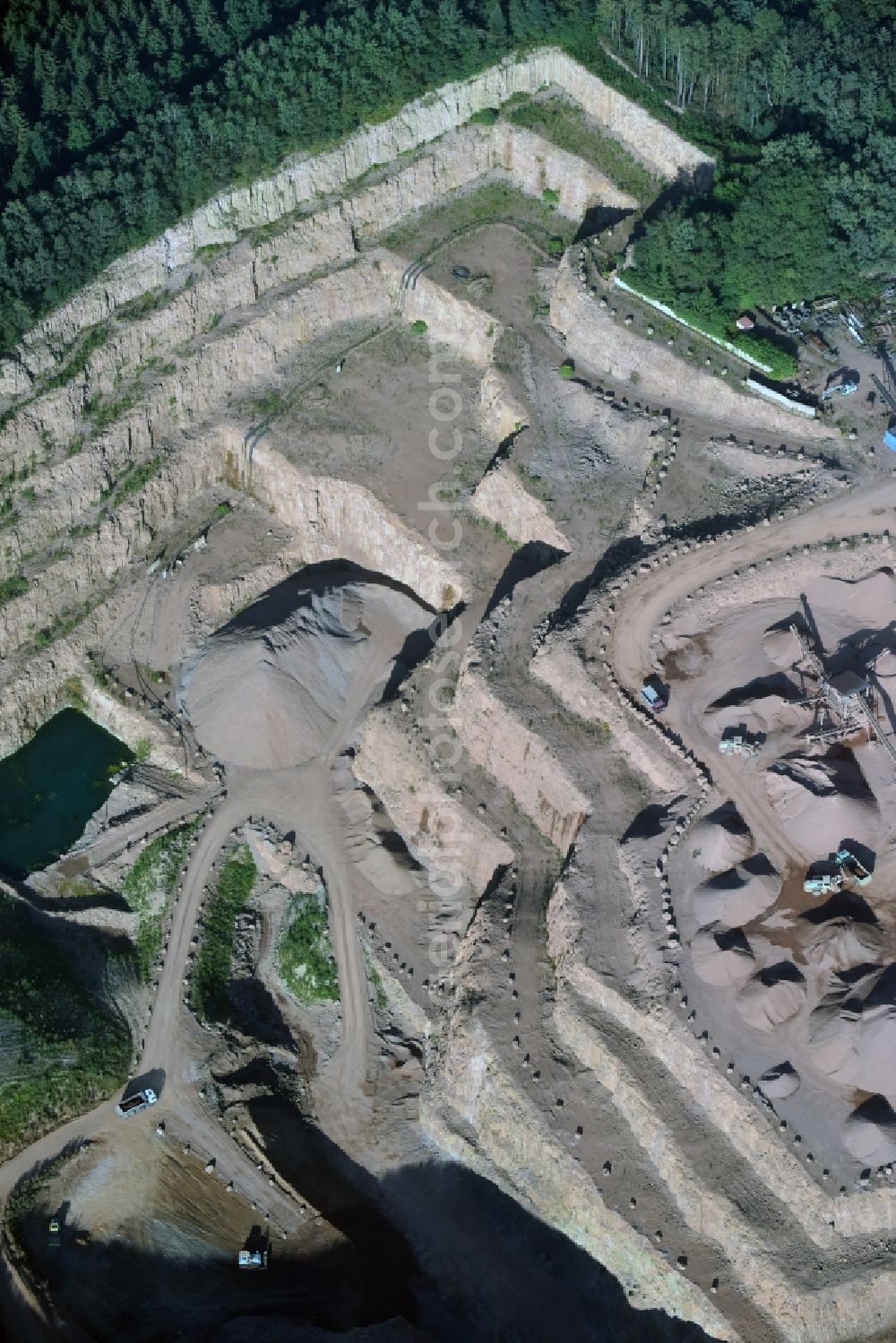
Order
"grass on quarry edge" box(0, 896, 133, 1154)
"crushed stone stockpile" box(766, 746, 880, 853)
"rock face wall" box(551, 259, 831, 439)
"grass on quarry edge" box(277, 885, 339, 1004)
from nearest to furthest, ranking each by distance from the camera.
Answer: "crushed stone stockpile" box(766, 746, 880, 853) < "grass on quarry edge" box(0, 896, 133, 1154) < "grass on quarry edge" box(277, 885, 339, 1004) < "rock face wall" box(551, 259, 831, 439)

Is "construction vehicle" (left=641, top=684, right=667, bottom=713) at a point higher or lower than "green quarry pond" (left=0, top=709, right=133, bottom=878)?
higher

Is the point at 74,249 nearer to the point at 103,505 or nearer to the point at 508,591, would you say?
the point at 103,505

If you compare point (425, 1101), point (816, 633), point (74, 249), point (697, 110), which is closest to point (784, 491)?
point (816, 633)

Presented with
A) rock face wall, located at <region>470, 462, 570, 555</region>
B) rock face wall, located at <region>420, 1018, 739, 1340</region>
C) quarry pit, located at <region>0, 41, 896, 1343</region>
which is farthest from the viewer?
rock face wall, located at <region>470, 462, 570, 555</region>

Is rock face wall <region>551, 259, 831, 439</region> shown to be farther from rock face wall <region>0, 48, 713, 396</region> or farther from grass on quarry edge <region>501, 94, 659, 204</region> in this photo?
rock face wall <region>0, 48, 713, 396</region>

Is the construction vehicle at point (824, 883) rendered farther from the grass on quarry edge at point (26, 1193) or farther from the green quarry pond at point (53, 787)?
the green quarry pond at point (53, 787)

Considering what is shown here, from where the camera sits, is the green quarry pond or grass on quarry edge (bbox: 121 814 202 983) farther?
the green quarry pond

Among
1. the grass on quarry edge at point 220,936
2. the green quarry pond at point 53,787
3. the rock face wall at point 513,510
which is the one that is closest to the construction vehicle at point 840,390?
the rock face wall at point 513,510

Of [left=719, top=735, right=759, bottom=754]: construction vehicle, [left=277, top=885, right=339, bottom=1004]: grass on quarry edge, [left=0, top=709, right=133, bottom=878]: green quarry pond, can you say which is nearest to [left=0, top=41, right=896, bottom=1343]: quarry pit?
[left=277, top=885, right=339, bottom=1004]: grass on quarry edge

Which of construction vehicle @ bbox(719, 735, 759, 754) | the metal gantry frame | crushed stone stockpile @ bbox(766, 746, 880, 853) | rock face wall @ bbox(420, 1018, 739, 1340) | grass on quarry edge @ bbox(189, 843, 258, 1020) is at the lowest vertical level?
rock face wall @ bbox(420, 1018, 739, 1340)
